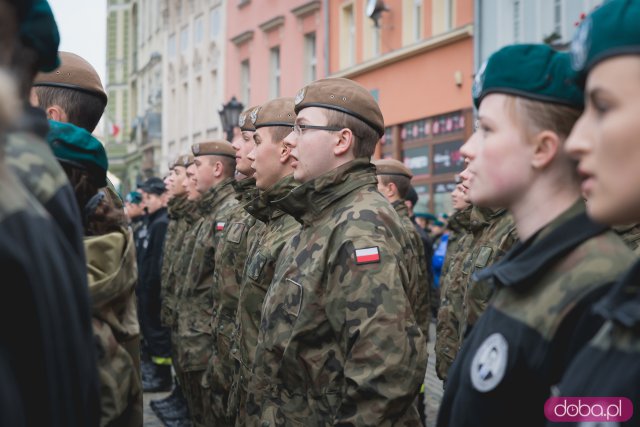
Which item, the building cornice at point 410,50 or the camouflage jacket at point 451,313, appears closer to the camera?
the camouflage jacket at point 451,313

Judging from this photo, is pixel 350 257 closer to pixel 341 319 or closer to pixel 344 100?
pixel 341 319

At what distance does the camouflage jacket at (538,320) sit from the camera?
6.70 ft

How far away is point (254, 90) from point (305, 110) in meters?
23.4

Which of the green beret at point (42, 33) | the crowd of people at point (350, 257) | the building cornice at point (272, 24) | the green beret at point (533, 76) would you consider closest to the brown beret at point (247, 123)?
the crowd of people at point (350, 257)

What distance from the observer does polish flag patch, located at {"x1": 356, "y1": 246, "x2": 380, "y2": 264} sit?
3.45m

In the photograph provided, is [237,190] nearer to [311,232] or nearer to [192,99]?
[311,232]

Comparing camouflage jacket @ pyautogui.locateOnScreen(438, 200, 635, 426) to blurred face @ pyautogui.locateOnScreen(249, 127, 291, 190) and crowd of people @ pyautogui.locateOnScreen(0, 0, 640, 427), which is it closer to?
crowd of people @ pyautogui.locateOnScreen(0, 0, 640, 427)

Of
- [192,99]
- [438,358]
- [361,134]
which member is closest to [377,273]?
[361,134]

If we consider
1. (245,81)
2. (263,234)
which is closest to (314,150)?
(263,234)

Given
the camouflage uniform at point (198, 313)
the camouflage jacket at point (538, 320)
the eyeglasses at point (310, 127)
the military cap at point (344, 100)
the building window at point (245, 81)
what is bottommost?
the camouflage uniform at point (198, 313)

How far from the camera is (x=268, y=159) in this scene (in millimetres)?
5270

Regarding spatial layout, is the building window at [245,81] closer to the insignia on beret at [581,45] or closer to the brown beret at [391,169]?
the brown beret at [391,169]

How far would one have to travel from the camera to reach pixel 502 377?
82.6 inches

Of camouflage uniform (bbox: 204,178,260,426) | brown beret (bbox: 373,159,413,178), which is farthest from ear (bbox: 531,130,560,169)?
brown beret (bbox: 373,159,413,178)
